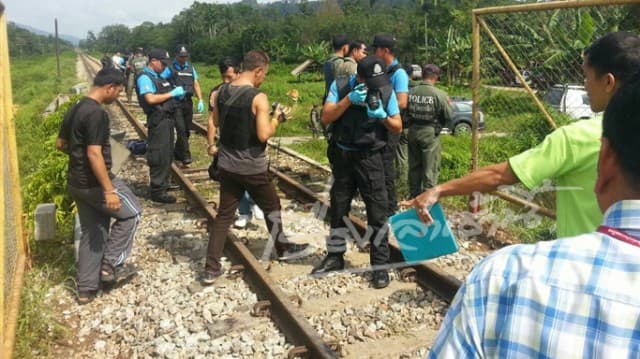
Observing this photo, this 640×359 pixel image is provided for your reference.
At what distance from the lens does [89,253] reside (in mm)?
5012

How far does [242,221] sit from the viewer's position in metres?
6.63

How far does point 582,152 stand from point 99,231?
418cm

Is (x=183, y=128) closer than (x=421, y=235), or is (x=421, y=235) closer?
(x=421, y=235)

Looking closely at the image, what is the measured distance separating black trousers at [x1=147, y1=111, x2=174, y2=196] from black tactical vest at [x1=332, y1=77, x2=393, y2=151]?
12.8ft

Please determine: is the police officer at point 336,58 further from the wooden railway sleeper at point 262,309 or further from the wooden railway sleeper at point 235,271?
the wooden railway sleeper at point 262,309

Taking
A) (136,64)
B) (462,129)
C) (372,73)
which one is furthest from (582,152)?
(136,64)

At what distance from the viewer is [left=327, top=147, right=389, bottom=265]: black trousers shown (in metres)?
5.00

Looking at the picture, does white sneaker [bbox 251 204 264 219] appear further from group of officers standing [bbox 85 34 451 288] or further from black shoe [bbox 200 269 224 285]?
black shoe [bbox 200 269 224 285]

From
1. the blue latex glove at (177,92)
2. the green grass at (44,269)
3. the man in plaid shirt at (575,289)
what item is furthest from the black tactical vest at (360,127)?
the blue latex glove at (177,92)

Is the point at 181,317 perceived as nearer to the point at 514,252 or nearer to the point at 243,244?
the point at 243,244

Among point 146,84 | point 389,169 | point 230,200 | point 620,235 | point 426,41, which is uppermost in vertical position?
point 426,41

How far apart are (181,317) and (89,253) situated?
1.14 metres

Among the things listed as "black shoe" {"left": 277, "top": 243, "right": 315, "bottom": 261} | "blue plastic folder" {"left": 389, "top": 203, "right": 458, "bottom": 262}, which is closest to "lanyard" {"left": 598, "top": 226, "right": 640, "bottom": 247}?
"blue plastic folder" {"left": 389, "top": 203, "right": 458, "bottom": 262}

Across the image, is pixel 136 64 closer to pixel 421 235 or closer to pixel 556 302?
pixel 421 235
